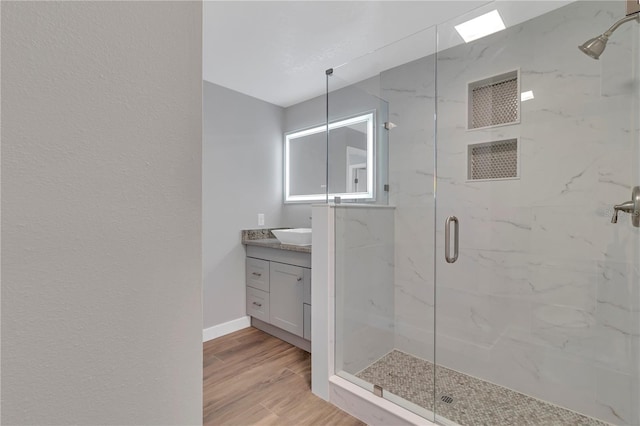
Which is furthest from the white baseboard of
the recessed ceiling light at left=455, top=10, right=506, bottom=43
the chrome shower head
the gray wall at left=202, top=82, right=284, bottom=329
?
the chrome shower head

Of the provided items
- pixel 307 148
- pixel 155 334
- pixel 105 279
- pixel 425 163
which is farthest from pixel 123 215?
pixel 307 148

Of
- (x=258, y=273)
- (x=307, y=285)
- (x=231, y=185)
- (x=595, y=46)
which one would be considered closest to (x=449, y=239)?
(x=307, y=285)

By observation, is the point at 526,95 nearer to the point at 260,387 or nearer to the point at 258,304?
the point at 260,387

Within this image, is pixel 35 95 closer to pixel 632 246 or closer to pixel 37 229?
pixel 37 229

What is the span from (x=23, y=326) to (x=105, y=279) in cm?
10

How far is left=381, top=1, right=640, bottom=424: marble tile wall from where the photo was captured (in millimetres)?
1597

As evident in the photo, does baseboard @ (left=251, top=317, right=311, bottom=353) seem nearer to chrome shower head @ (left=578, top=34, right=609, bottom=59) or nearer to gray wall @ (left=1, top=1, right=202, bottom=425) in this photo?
gray wall @ (left=1, top=1, right=202, bottom=425)

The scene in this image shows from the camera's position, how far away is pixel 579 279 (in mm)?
1718

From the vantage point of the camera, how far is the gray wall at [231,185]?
2730 mm

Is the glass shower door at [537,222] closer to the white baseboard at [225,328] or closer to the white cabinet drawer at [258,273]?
the white cabinet drawer at [258,273]

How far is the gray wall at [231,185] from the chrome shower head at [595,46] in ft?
8.51

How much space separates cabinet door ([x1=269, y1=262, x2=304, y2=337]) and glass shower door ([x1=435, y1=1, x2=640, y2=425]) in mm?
1101

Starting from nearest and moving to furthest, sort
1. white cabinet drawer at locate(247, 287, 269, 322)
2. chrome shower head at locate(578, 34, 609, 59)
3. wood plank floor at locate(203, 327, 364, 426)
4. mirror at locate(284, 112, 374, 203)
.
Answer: chrome shower head at locate(578, 34, 609, 59), wood plank floor at locate(203, 327, 364, 426), mirror at locate(284, 112, 374, 203), white cabinet drawer at locate(247, 287, 269, 322)

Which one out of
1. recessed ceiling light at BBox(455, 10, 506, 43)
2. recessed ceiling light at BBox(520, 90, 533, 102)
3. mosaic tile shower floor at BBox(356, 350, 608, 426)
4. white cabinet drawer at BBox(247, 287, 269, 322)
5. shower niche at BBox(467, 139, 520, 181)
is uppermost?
recessed ceiling light at BBox(455, 10, 506, 43)
